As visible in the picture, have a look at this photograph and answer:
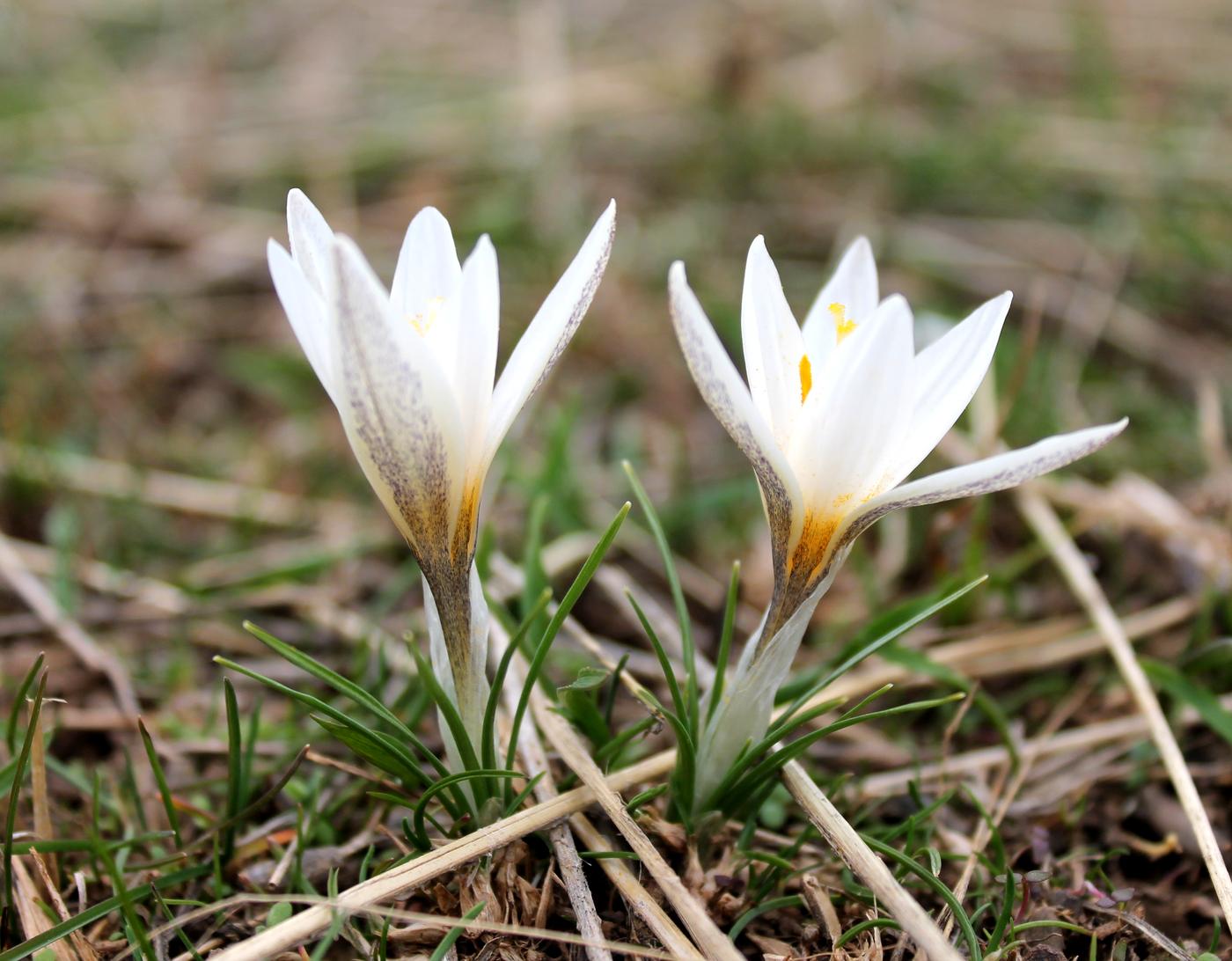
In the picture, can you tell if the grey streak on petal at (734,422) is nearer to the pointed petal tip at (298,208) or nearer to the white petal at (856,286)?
the white petal at (856,286)

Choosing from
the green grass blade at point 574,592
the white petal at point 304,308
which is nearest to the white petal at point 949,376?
the green grass blade at point 574,592

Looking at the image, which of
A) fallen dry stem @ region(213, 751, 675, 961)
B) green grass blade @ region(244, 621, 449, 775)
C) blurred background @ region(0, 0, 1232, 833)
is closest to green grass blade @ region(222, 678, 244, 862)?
green grass blade @ region(244, 621, 449, 775)

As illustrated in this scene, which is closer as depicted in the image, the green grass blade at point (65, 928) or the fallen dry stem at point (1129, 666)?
the green grass blade at point (65, 928)

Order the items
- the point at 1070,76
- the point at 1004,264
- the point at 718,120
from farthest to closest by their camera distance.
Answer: the point at 1070,76 < the point at 718,120 < the point at 1004,264

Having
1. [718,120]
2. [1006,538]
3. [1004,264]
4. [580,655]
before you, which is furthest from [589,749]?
[718,120]

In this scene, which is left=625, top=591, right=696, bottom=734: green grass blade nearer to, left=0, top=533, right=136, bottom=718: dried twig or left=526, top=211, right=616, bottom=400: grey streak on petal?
left=526, top=211, right=616, bottom=400: grey streak on petal

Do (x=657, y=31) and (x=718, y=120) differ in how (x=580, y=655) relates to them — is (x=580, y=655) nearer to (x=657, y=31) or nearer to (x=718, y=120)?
(x=718, y=120)
